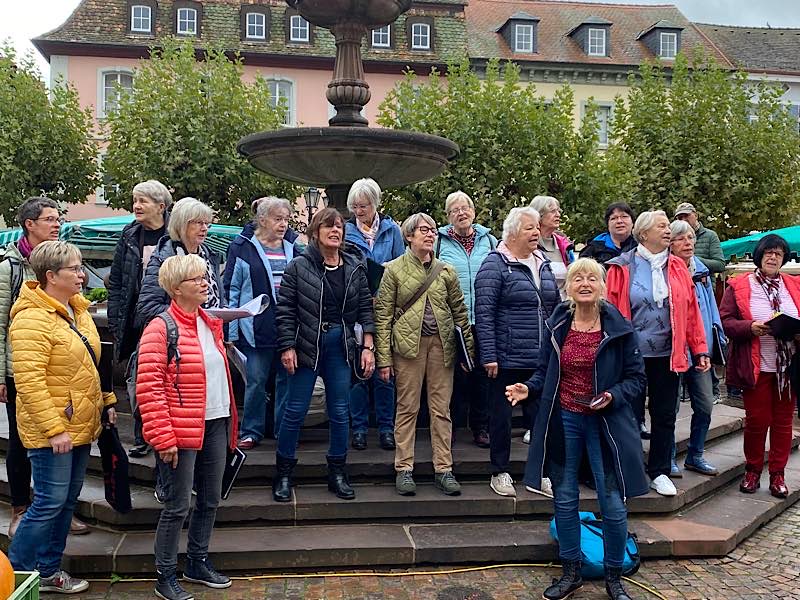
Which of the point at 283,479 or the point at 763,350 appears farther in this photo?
the point at 763,350

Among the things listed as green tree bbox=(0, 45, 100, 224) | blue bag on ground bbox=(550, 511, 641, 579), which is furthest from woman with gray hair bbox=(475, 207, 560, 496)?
green tree bbox=(0, 45, 100, 224)

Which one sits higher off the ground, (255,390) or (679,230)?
(679,230)

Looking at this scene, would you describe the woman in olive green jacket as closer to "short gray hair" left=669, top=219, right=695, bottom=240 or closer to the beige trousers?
the beige trousers

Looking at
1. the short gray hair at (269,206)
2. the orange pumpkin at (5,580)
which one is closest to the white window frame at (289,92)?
the short gray hair at (269,206)

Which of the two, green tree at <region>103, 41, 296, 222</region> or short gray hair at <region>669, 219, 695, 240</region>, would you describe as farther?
green tree at <region>103, 41, 296, 222</region>

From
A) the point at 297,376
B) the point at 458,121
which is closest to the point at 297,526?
the point at 297,376

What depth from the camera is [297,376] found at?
5047 millimetres

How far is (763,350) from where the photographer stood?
6.05 meters

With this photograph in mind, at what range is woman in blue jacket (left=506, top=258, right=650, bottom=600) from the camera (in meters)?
4.33

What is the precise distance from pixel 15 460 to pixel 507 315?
3.24 m

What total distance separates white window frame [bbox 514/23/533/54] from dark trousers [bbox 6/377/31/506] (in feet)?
107

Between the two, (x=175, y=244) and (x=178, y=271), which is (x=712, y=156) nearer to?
(x=175, y=244)

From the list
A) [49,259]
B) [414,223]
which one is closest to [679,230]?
[414,223]

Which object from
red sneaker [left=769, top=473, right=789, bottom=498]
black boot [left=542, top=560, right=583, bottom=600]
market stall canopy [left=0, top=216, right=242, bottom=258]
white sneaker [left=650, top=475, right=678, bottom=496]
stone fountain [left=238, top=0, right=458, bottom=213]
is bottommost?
black boot [left=542, top=560, right=583, bottom=600]
